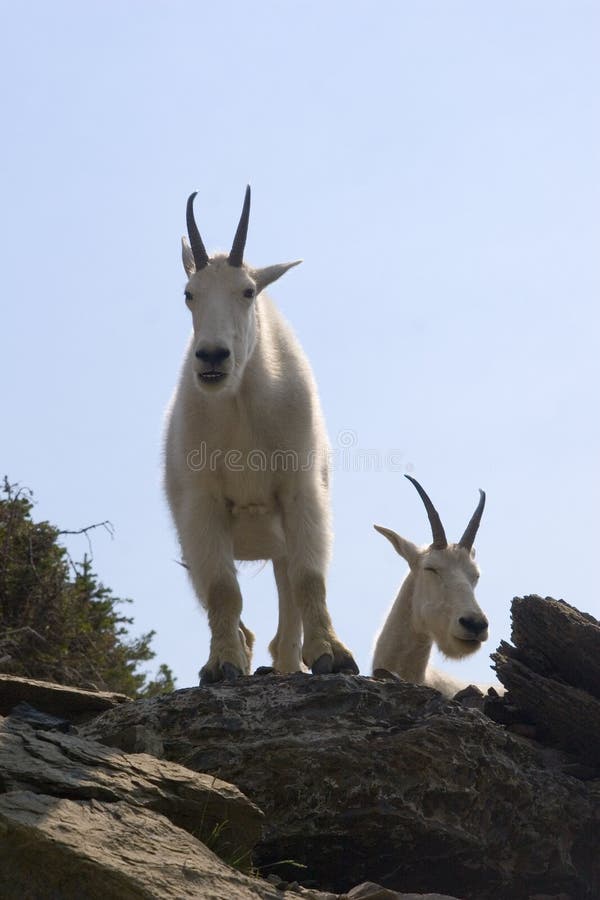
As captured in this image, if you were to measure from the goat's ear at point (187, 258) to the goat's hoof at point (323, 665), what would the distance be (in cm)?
218

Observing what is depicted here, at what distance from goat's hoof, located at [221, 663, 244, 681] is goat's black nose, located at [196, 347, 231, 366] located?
133cm

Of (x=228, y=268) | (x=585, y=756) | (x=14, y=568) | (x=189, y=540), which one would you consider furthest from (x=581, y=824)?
(x=14, y=568)

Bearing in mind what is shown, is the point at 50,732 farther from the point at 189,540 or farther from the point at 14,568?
the point at 14,568

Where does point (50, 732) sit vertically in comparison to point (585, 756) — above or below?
below

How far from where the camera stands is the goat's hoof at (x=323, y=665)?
582 centimetres

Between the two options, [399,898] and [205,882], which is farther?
[399,898]

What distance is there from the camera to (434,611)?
828cm

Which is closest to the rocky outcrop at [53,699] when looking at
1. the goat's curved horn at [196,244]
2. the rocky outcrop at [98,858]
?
the rocky outcrop at [98,858]

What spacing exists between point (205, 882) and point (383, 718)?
152 centimetres

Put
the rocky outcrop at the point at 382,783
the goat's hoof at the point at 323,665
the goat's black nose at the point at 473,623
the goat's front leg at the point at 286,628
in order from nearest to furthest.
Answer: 1. the rocky outcrop at the point at 382,783
2. the goat's hoof at the point at 323,665
3. the goat's front leg at the point at 286,628
4. the goat's black nose at the point at 473,623

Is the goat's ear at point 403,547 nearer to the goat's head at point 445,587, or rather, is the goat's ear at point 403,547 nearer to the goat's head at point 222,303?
the goat's head at point 445,587

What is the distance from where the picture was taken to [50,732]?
14.7ft

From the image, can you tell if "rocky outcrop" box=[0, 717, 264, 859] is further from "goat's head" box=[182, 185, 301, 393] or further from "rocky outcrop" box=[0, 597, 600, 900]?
"goat's head" box=[182, 185, 301, 393]

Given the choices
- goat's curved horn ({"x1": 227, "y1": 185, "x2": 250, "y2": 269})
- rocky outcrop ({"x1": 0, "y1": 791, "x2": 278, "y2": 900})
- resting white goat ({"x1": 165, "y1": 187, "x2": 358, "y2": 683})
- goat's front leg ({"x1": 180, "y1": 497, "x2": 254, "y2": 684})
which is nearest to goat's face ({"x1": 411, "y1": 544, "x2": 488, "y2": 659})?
resting white goat ({"x1": 165, "y1": 187, "x2": 358, "y2": 683})
